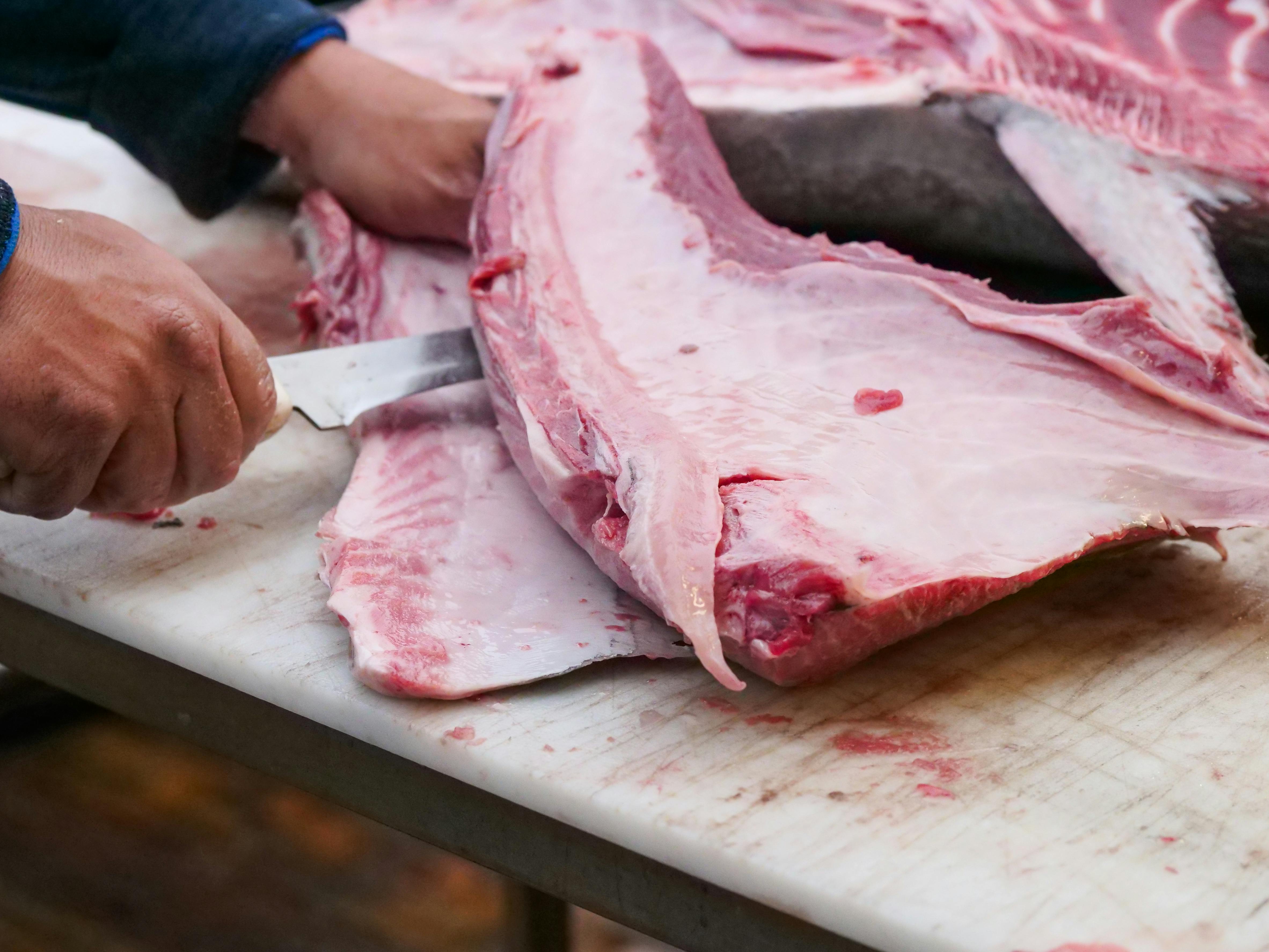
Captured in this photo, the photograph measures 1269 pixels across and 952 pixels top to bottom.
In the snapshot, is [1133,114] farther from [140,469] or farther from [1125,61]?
[140,469]

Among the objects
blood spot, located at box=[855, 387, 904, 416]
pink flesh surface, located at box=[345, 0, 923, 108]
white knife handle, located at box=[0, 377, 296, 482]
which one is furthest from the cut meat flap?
pink flesh surface, located at box=[345, 0, 923, 108]

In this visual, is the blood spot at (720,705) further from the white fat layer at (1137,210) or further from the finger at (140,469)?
the white fat layer at (1137,210)

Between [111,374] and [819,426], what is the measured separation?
71 cm

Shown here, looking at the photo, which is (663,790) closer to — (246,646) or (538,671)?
(538,671)

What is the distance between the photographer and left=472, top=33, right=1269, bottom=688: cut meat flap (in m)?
1.11

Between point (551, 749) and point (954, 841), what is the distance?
345mm

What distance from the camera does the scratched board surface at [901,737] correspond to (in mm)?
921

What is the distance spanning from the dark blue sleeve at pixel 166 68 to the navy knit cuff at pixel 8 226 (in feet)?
3.27

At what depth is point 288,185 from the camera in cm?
247

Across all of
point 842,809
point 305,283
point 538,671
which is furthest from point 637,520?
point 305,283

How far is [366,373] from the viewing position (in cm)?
157

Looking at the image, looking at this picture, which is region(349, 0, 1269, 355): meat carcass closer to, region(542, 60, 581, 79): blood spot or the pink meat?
the pink meat

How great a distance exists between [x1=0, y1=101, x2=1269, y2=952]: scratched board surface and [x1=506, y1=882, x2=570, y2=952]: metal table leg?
28.9 inches

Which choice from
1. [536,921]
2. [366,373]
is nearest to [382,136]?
[366,373]
